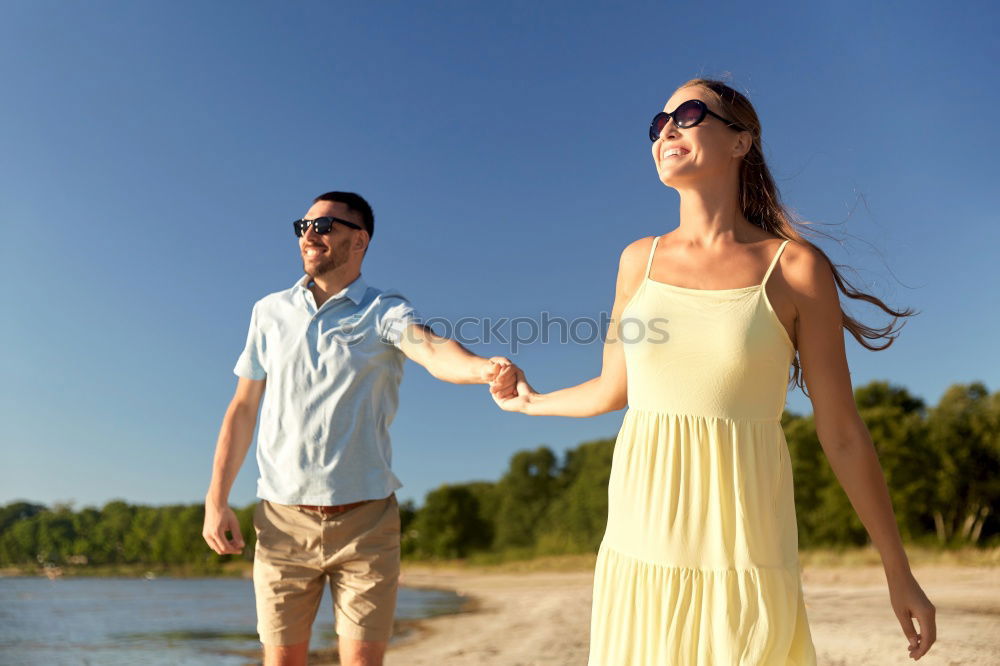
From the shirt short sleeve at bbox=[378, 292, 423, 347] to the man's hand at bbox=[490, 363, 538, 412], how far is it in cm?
84

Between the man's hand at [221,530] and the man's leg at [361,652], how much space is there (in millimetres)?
893

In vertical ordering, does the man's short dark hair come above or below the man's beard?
above

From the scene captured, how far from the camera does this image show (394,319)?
13.8 feet

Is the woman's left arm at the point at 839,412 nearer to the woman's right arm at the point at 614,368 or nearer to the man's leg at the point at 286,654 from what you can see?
the woman's right arm at the point at 614,368

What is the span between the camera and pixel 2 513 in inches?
1347

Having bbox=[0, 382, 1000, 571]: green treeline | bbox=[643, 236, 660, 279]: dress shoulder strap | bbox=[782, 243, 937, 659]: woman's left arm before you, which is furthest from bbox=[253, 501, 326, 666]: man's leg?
bbox=[0, 382, 1000, 571]: green treeline

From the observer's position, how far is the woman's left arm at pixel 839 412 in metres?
2.48

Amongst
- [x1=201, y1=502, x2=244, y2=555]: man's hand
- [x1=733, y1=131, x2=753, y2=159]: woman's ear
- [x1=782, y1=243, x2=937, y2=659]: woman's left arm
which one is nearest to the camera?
[x1=782, y1=243, x2=937, y2=659]: woman's left arm

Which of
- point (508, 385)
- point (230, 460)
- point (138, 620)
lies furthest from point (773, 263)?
point (138, 620)

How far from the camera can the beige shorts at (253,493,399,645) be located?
4.11 m

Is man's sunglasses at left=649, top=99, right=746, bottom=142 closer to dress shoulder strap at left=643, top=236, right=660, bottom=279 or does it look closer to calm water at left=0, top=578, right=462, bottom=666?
dress shoulder strap at left=643, top=236, right=660, bottom=279

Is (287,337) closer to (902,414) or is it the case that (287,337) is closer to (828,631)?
(828,631)

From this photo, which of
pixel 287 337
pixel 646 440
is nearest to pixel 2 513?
pixel 287 337

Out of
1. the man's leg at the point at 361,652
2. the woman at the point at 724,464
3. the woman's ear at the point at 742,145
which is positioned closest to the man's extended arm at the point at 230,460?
the man's leg at the point at 361,652
